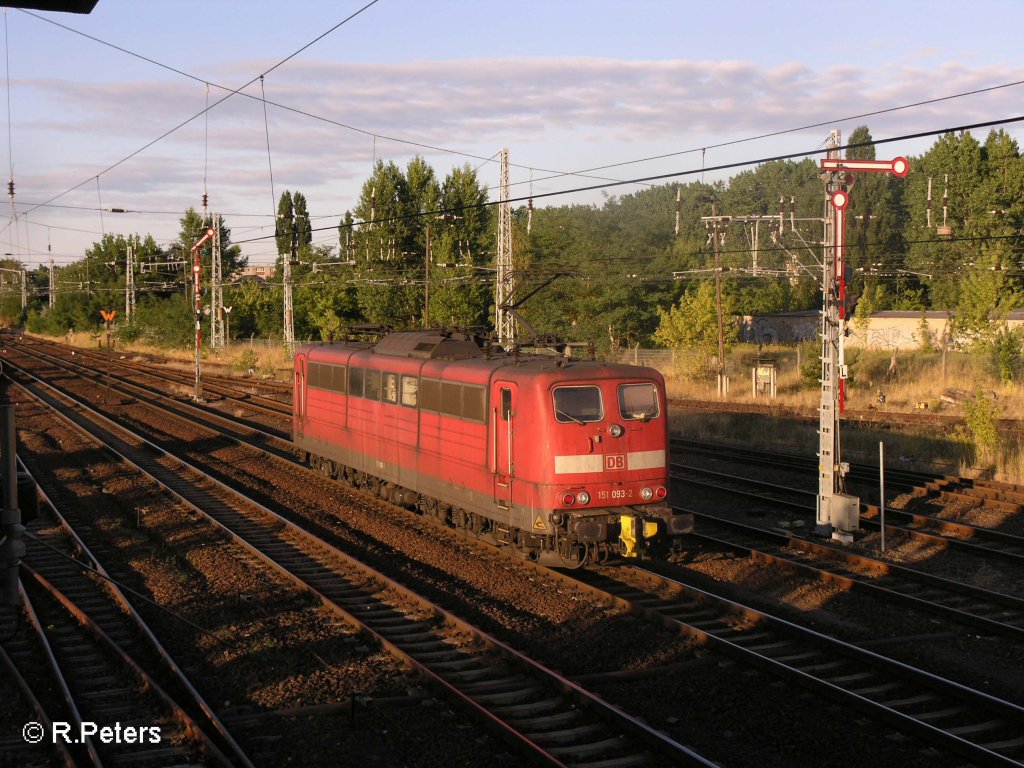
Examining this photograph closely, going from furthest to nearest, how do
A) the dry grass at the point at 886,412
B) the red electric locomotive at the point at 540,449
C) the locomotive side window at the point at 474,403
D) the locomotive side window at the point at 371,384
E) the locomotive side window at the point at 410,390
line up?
1. the dry grass at the point at 886,412
2. the locomotive side window at the point at 371,384
3. the locomotive side window at the point at 410,390
4. the locomotive side window at the point at 474,403
5. the red electric locomotive at the point at 540,449

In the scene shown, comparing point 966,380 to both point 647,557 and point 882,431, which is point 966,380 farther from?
point 647,557

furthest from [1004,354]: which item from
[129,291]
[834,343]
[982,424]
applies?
[129,291]

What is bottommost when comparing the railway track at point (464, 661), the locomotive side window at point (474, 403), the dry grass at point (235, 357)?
the railway track at point (464, 661)

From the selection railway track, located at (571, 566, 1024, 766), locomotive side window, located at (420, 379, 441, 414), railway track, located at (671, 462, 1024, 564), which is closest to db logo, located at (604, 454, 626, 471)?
railway track, located at (571, 566, 1024, 766)

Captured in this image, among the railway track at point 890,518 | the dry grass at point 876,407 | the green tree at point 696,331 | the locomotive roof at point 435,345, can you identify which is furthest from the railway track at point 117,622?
the green tree at point 696,331

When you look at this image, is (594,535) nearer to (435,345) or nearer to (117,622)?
(435,345)

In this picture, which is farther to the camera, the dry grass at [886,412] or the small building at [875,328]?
the small building at [875,328]

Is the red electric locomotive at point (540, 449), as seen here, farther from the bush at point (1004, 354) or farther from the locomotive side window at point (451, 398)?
the bush at point (1004, 354)

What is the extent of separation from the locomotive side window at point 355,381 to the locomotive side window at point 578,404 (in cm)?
610

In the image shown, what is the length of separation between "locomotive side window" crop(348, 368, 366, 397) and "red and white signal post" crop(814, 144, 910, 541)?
787 centimetres

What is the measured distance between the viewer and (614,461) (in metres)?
12.7

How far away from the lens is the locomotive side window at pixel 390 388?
54.0 ft

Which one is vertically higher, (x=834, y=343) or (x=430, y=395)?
(x=834, y=343)

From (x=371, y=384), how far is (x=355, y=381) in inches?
32.3
